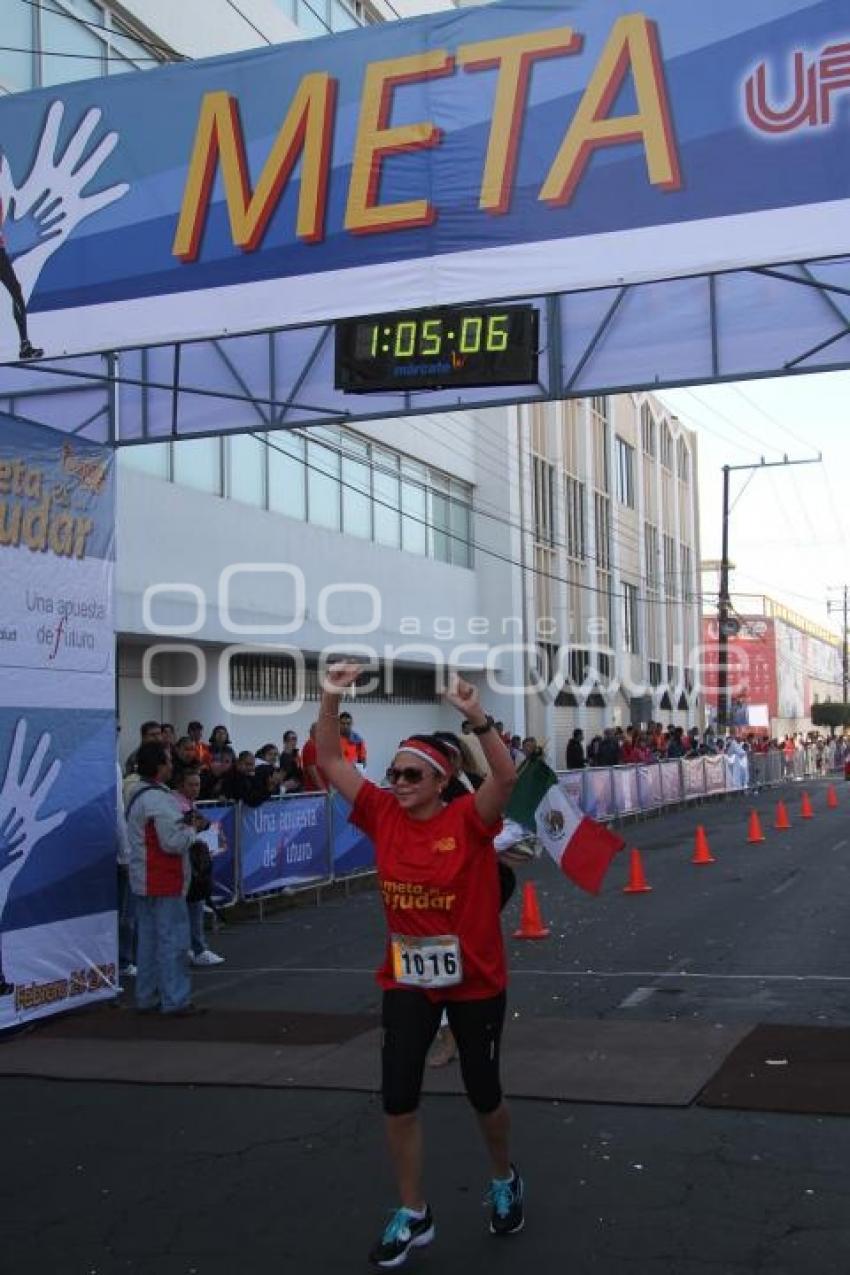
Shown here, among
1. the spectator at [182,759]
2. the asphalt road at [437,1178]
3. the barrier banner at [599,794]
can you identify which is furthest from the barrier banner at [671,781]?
the asphalt road at [437,1178]

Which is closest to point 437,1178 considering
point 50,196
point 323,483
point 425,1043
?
point 425,1043

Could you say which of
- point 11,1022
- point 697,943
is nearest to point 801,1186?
point 11,1022

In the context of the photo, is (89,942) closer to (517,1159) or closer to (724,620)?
(517,1159)

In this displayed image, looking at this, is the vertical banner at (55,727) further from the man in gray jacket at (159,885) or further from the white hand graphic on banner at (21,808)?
the man in gray jacket at (159,885)

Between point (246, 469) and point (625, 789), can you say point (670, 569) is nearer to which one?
point (625, 789)

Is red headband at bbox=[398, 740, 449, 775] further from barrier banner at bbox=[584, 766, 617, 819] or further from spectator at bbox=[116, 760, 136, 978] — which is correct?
barrier banner at bbox=[584, 766, 617, 819]

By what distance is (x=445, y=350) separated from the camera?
8.78 meters

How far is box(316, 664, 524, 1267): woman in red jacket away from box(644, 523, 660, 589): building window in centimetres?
4239

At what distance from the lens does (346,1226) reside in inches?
189

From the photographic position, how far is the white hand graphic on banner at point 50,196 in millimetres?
9188

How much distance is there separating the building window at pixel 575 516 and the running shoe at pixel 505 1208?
33.9 metres

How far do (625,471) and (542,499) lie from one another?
383 inches

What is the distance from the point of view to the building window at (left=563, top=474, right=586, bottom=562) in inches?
1512

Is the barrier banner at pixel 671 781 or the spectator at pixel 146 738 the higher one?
the spectator at pixel 146 738
